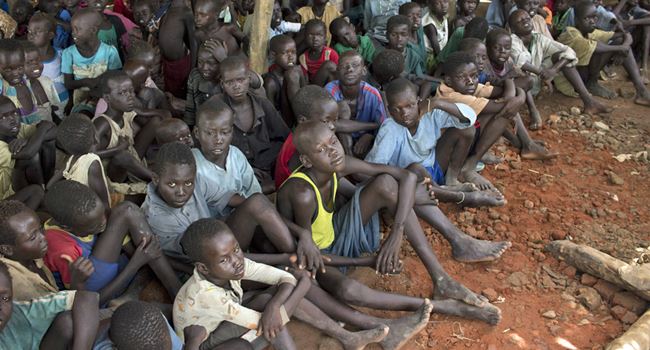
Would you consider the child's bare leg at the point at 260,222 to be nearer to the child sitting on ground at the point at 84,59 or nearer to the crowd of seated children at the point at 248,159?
the crowd of seated children at the point at 248,159

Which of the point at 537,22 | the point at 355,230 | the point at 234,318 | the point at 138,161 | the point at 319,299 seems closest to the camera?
the point at 234,318

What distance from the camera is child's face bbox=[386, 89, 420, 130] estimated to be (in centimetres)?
357

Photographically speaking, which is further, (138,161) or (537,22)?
(537,22)

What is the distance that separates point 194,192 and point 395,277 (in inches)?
43.9

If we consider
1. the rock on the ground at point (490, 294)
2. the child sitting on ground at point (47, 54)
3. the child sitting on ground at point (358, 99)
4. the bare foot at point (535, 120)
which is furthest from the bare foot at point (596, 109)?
the child sitting on ground at point (47, 54)

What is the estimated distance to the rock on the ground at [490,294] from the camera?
3.21 metres

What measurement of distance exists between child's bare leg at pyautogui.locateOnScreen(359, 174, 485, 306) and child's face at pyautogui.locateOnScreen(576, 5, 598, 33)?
10.9ft

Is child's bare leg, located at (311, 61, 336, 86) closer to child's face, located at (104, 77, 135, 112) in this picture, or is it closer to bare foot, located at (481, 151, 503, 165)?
bare foot, located at (481, 151, 503, 165)

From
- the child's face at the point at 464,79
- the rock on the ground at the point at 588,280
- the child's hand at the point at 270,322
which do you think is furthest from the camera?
the child's face at the point at 464,79

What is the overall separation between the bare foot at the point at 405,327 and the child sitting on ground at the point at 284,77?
73.5 inches

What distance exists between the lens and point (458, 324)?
3057 millimetres

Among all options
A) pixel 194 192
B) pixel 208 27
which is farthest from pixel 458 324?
pixel 208 27

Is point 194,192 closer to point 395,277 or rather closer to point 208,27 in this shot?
point 395,277

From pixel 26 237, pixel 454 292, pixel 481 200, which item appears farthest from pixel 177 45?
pixel 454 292
